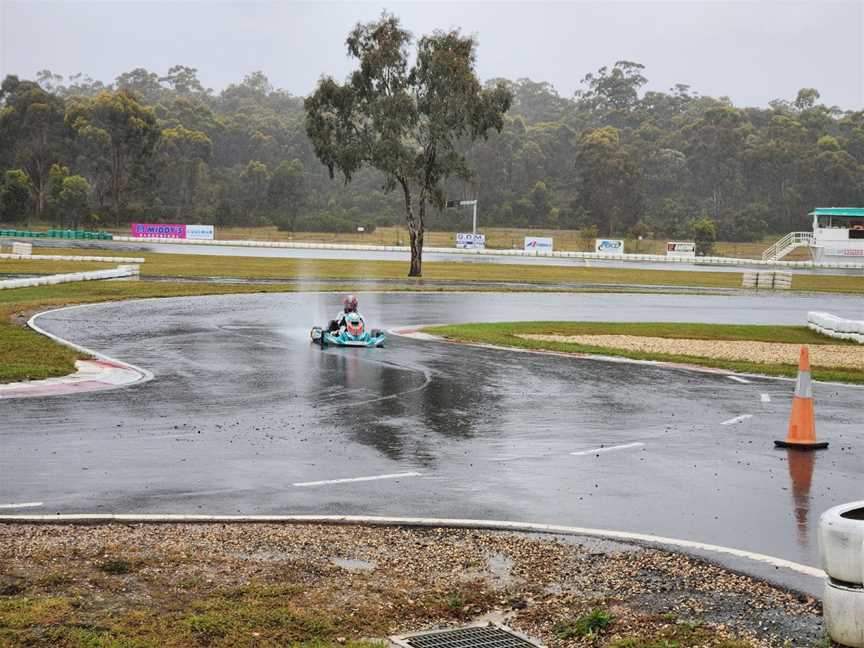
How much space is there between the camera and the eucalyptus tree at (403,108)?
52.9 metres

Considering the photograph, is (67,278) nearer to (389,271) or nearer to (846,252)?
(389,271)

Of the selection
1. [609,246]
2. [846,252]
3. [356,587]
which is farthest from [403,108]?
[846,252]

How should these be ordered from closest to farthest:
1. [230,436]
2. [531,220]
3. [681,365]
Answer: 1. [230,436]
2. [681,365]
3. [531,220]

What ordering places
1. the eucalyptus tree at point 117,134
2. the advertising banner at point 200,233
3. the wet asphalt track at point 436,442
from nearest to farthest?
the wet asphalt track at point 436,442 < the advertising banner at point 200,233 < the eucalyptus tree at point 117,134

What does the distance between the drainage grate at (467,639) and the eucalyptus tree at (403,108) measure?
4702 centimetres

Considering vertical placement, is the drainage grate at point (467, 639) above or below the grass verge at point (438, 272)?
above

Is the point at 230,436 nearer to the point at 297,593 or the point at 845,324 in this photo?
the point at 297,593

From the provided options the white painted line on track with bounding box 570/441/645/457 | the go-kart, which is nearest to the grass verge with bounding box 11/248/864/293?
the go-kart

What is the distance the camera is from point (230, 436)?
12.5 m

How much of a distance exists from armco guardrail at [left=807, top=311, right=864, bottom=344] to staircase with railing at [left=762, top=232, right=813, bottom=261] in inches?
2585

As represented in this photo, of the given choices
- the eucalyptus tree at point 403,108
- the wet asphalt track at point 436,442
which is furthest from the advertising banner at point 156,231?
the wet asphalt track at point 436,442

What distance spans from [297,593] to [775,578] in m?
3.33

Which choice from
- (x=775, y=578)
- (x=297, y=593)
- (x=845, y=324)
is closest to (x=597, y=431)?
(x=775, y=578)

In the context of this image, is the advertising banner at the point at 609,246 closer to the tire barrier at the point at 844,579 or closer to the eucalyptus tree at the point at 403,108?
the eucalyptus tree at the point at 403,108
